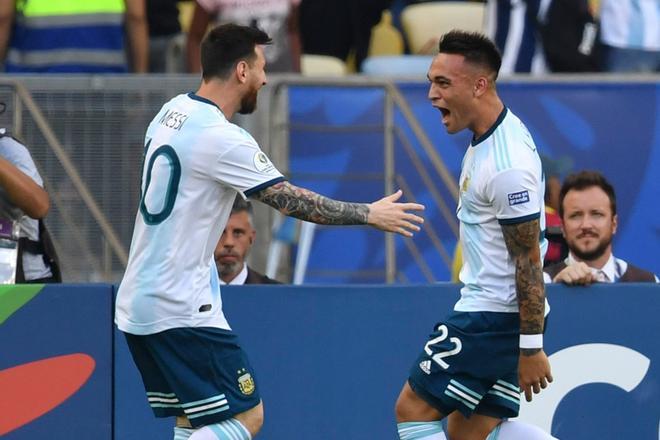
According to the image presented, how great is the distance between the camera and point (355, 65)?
41.7ft

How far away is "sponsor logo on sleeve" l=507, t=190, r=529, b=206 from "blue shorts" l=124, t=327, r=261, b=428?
1.37 meters

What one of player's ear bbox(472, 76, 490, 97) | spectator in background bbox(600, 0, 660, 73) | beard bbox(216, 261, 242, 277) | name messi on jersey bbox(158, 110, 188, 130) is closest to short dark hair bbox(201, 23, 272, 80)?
name messi on jersey bbox(158, 110, 188, 130)

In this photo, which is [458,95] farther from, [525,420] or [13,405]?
[13,405]

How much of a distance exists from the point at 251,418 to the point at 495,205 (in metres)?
1.44

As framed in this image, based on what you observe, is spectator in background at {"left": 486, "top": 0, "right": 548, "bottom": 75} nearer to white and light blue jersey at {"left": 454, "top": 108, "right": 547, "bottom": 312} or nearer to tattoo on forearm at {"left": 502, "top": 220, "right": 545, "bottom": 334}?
white and light blue jersey at {"left": 454, "top": 108, "right": 547, "bottom": 312}

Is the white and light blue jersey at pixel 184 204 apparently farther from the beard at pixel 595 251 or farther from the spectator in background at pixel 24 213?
the beard at pixel 595 251

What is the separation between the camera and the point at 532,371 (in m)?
7.29

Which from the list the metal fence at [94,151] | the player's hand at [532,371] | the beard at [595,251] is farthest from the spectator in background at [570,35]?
the player's hand at [532,371]

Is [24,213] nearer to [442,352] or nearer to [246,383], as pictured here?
[246,383]

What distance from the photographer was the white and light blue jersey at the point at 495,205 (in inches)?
283

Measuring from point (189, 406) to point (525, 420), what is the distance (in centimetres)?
212

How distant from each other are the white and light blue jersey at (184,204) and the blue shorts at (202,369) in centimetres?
7

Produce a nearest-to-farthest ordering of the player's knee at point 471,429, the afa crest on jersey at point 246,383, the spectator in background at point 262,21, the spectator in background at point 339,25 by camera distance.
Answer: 1. the afa crest on jersey at point 246,383
2. the player's knee at point 471,429
3. the spectator in background at point 262,21
4. the spectator in background at point 339,25

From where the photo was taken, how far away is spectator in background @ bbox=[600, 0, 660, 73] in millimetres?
12117
